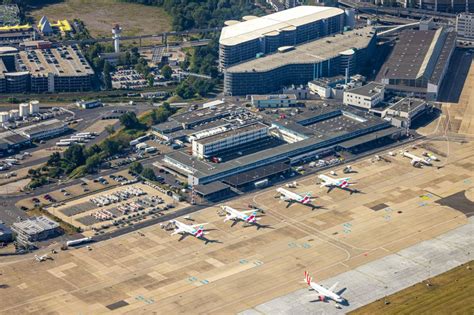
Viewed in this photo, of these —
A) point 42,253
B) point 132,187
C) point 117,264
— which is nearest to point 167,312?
point 117,264

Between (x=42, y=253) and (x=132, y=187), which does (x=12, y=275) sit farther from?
(x=132, y=187)

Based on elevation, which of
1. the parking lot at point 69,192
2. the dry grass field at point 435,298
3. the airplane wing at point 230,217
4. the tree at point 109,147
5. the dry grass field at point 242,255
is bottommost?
the dry grass field at point 435,298

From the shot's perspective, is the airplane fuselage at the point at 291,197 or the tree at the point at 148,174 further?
the tree at the point at 148,174

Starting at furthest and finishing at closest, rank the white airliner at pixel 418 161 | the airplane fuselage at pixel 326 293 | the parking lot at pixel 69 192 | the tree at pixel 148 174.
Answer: the white airliner at pixel 418 161 < the tree at pixel 148 174 < the parking lot at pixel 69 192 < the airplane fuselage at pixel 326 293

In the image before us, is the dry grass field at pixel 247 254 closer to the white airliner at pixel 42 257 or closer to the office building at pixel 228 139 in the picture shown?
the white airliner at pixel 42 257

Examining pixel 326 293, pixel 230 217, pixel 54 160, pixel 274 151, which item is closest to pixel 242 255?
pixel 230 217

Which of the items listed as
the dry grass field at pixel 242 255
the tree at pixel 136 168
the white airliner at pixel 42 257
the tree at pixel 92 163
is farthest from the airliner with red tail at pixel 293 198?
the white airliner at pixel 42 257

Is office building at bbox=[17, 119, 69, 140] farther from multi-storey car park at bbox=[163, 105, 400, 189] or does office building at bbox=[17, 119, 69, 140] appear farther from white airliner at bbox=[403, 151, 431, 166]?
white airliner at bbox=[403, 151, 431, 166]

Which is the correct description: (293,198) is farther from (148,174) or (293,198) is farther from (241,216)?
(148,174)
